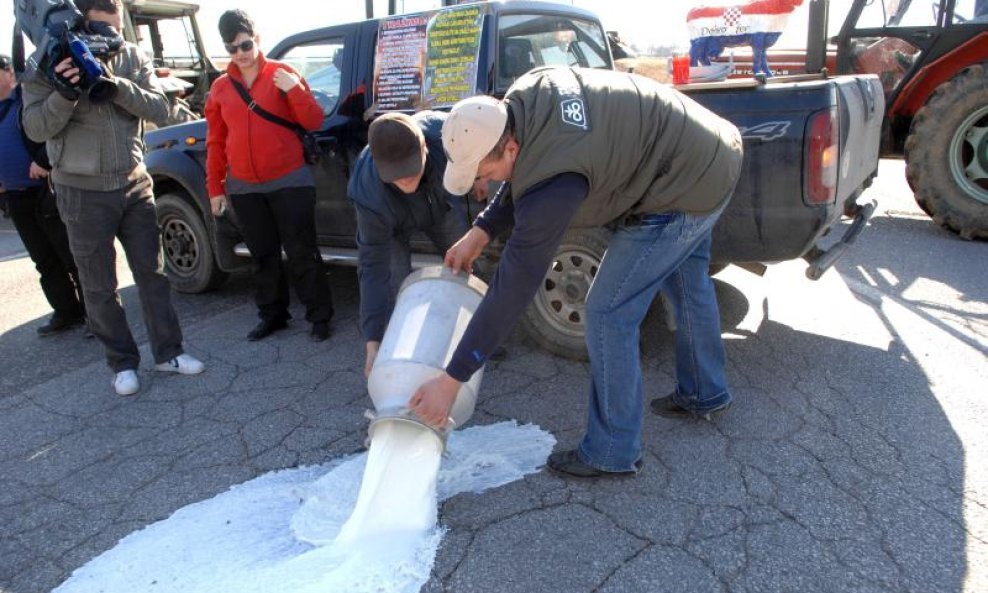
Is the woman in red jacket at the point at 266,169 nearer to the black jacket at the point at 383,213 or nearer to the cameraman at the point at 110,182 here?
the cameraman at the point at 110,182

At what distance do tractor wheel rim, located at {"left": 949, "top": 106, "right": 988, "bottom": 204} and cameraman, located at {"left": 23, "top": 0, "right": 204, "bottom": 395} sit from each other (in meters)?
5.52

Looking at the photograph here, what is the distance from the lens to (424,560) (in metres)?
2.36

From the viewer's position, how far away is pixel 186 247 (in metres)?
5.43

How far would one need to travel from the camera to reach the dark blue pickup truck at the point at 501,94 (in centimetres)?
322

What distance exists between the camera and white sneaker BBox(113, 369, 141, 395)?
151 inches

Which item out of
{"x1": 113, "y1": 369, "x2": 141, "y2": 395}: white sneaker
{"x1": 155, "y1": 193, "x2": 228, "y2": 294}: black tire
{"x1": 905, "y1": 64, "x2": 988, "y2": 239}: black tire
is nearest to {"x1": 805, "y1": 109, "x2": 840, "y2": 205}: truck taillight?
{"x1": 905, "y1": 64, "x2": 988, "y2": 239}: black tire

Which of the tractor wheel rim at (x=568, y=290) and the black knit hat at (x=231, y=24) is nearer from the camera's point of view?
the tractor wheel rim at (x=568, y=290)

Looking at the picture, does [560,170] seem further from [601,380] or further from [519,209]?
[601,380]

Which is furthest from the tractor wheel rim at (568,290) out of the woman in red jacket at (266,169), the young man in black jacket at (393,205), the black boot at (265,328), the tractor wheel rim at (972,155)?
the tractor wheel rim at (972,155)

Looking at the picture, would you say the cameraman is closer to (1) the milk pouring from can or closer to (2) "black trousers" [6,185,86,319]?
(2) "black trousers" [6,185,86,319]

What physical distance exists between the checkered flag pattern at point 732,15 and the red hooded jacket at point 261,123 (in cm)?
279

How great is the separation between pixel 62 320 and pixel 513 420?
3.38 metres

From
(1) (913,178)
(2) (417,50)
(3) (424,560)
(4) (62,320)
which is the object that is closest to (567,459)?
(3) (424,560)

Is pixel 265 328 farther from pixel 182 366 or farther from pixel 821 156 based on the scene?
pixel 821 156
